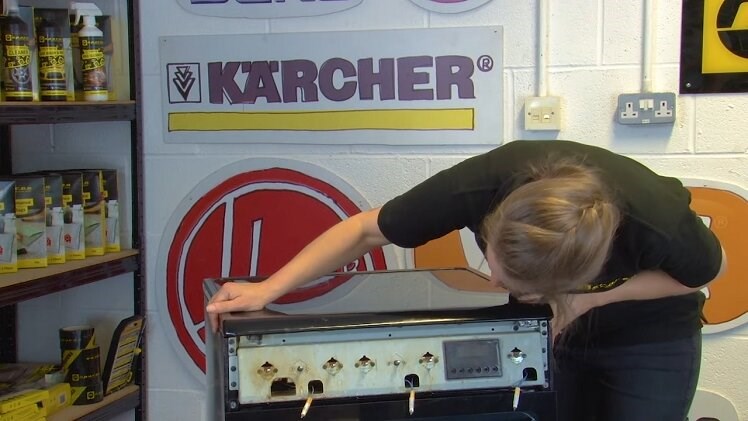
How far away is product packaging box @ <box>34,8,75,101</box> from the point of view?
2.16 m

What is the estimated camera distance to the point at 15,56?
2.07m

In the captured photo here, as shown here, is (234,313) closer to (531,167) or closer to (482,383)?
(482,383)

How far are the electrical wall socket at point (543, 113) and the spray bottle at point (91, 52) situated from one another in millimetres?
1122

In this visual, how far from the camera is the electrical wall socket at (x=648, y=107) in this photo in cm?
216

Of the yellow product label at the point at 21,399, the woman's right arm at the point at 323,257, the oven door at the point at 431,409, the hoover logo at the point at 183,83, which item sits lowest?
the yellow product label at the point at 21,399

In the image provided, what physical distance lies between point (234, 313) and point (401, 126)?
1017 millimetres

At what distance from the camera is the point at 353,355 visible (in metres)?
1.34

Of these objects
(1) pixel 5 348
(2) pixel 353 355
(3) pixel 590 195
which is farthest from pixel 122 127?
(3) pixel 590 195

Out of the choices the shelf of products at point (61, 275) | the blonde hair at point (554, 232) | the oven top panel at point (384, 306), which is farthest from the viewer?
the shelf of products at point (61, 275)

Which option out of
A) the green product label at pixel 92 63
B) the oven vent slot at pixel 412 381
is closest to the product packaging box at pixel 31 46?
the green product label at pixel 92 63

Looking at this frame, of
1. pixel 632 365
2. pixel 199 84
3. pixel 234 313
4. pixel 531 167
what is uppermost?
pixel 199 84

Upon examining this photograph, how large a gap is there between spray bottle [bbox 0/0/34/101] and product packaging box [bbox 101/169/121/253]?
365 mm

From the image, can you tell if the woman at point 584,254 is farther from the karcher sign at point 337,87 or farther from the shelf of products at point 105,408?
the shelf of products at point 105,408

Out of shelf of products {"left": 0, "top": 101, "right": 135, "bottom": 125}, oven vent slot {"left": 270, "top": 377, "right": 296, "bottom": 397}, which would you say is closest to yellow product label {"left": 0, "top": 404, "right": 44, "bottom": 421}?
shelf of products {"left": 0, "top": 101, "right": 135, "bottom": 125}
